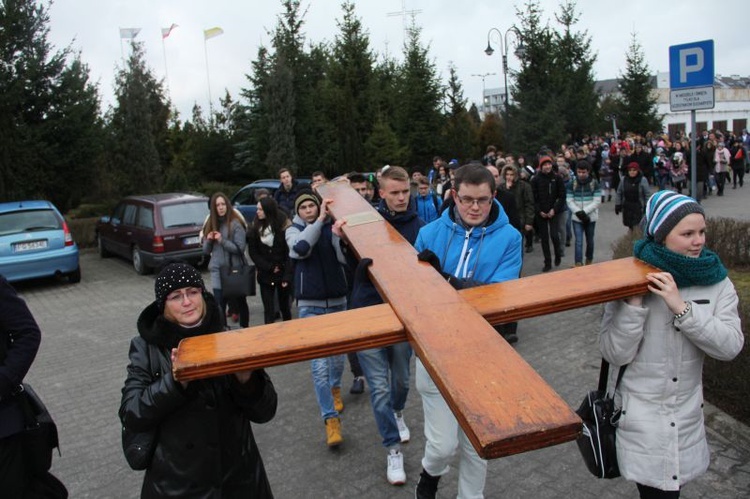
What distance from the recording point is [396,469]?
4199mm

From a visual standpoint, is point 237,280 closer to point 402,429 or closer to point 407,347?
point 402,429

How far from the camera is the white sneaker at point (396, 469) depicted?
4152 millimetres

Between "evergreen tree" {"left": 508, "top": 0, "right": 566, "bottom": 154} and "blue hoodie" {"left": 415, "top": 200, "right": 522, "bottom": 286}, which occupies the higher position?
"evergreen tree" {"left": 508, "top": 0, "right": 566, "bottom": 154}

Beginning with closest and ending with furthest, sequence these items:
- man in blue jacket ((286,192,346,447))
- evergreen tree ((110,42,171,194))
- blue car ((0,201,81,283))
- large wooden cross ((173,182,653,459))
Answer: large wooden cross ((173,182,653,459)) < man in blue jacket ((286,192,346,447)) < blue car ((0,201,81,283)) < evergreen tree ((110,42,171,194))

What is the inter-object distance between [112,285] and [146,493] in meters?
10.9

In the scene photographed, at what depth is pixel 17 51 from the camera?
17172mm

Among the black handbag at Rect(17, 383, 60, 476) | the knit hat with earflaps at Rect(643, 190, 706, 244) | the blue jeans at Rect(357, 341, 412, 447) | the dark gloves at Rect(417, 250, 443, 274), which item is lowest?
the blue jeans at Rect(357, 341, 412, 447)

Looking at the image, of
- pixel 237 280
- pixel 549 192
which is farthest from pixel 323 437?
pixel 549 192

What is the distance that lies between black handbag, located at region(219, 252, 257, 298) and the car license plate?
6.47 metres

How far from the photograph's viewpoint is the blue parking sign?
7396mm

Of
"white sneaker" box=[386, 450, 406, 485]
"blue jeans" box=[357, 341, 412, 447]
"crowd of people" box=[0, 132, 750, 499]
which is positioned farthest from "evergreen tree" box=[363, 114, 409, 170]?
"crowd of people" box=[0, 132, 750, 499]

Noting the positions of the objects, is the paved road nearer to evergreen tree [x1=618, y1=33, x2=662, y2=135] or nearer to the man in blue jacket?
the man in blue jacket

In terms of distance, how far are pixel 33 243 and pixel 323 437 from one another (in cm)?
948

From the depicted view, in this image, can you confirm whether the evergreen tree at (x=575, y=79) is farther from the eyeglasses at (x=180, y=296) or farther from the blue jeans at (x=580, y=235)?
the eyeglasses at (x=180, y=296)
